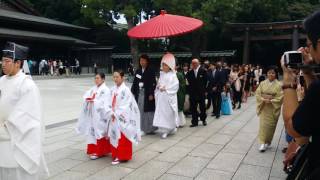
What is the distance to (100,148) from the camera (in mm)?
5836

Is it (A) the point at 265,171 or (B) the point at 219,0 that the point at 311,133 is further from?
(B) the point at 219,0

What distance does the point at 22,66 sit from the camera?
3.70 meters

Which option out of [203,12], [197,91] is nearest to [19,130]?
[197,91]

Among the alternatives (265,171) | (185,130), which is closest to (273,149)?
(265,171)

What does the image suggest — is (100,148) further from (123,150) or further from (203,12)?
(203,12)

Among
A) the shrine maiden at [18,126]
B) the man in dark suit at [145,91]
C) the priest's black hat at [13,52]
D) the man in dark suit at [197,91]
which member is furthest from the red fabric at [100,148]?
the man in dark suit at [197,91]

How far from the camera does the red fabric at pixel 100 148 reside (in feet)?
19.0

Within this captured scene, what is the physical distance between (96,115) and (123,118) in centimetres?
48

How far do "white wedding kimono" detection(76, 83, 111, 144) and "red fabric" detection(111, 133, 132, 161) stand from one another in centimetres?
36

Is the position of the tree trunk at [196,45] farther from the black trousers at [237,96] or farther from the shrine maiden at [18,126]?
the shrine maiden at [18,126]

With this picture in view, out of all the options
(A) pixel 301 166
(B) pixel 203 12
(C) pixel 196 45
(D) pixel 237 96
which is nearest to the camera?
(A) pixel 301 166

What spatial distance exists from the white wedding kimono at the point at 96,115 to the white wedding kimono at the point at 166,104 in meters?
1.95

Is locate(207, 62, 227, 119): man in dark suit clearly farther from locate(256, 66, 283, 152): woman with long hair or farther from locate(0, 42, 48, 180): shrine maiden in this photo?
locate(0, 42, 48, 180): shrine maiden

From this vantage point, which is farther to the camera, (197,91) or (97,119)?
(197,91)
